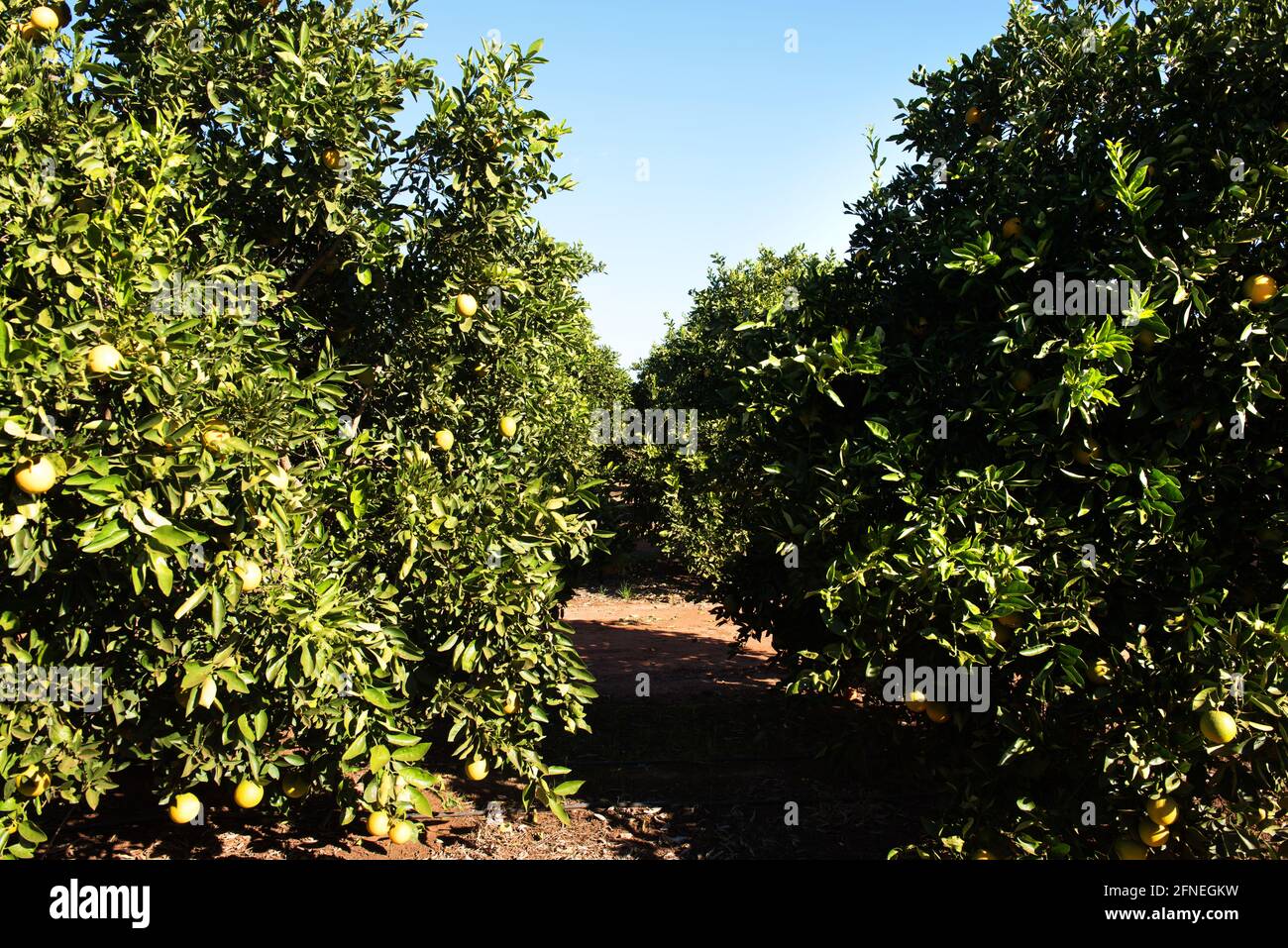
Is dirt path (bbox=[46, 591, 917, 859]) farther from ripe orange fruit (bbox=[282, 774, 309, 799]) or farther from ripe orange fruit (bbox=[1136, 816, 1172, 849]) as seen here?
ripe orange fruit (bbox=[1136, 816, 1172, 849])

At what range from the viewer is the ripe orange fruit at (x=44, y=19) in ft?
11.9

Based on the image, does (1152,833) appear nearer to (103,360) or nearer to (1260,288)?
(1260,288)

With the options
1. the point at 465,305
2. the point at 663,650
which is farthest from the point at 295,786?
the point at 663,650

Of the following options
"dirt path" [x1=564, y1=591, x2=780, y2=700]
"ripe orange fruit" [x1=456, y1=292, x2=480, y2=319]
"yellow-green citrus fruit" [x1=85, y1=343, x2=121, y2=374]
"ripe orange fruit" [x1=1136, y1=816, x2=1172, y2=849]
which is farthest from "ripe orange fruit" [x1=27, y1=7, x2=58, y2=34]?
"ripe orange fruit" [x1=1136, y1=816, x2=1172, y2=849]

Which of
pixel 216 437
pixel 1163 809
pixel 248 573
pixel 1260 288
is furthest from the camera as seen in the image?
pixel 1260 288

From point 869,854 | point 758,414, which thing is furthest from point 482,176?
point 869,854

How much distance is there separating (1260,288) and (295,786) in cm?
497

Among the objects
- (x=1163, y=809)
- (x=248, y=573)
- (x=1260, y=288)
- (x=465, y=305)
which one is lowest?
(x=1163, y=809)

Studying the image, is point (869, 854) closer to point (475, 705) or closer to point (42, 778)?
point (475, 705)

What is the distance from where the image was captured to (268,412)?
3180 mm

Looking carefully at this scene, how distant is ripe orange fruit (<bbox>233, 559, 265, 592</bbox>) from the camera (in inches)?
122

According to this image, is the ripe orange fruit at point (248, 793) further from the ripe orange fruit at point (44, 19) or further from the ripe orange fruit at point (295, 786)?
the ripe orange fruit at point (44, 19)

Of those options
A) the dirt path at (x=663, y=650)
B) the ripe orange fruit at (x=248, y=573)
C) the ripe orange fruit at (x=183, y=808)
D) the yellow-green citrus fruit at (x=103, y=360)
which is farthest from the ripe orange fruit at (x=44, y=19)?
the dirt path at (x=663, y=650)

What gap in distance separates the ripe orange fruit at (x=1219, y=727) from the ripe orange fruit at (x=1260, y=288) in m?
1.72
